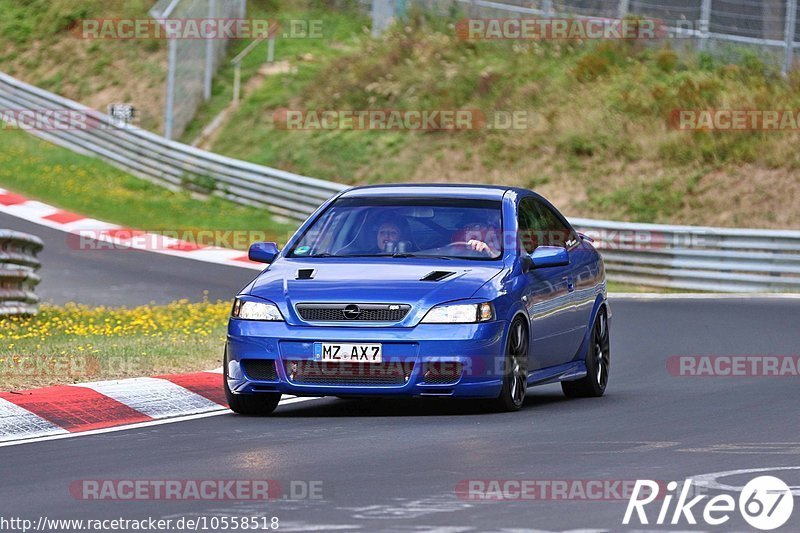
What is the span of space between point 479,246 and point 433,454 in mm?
2908

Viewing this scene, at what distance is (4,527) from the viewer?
6797 millimetres

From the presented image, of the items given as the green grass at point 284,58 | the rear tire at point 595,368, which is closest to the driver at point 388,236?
the rear tire at point 595,368

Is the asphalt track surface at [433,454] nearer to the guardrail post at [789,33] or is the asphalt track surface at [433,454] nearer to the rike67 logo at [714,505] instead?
the rike67 logo at [714,505]

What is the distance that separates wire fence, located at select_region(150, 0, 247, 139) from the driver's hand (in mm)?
24294

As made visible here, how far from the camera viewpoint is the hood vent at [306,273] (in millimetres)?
11086

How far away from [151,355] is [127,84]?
1064 inches

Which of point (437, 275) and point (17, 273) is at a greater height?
point (437, 275)

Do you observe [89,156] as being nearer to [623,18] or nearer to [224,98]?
[224,98]

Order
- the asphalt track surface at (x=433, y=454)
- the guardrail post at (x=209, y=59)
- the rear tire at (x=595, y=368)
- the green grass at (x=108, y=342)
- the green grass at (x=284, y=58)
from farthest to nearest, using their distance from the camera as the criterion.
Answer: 1. the green grass at (x=284, y=58)
2. the guardrail post at (x=209, y=59)
3. the rear tire at (x=595, y=368)
4. the green grass at (x=108, y=342)
5. the asphalt track surface at (x=433, y=454)

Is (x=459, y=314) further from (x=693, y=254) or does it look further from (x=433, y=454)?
(x=693, y=254)

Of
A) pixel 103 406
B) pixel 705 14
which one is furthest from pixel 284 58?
pixel 103 406

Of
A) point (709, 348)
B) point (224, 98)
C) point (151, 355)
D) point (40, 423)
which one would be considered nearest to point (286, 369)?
point (40, 423)

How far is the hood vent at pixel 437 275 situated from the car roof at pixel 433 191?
3.66 ft

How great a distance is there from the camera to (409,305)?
35.0 feet
